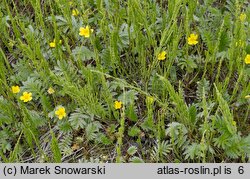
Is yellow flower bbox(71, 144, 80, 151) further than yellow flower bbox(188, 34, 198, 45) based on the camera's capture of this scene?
No

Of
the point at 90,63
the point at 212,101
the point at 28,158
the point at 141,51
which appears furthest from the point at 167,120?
the point at 28,158

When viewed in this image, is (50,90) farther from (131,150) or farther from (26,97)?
(131,150)

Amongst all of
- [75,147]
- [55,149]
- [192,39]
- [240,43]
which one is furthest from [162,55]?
[55,149]

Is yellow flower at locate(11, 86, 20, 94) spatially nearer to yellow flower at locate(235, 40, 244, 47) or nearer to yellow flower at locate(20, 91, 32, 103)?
yellow flower at locate(20, 91, 32, 103)

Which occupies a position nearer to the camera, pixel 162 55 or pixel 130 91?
pixel 130 91

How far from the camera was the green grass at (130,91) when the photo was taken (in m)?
1.81

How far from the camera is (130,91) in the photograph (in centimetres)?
191

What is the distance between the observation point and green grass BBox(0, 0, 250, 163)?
181 cm

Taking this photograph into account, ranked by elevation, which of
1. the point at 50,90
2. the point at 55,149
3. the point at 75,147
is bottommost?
the point at 75,147

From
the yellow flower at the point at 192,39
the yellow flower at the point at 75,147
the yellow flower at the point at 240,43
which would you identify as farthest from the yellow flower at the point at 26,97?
the yellow flower at the point at 240,43

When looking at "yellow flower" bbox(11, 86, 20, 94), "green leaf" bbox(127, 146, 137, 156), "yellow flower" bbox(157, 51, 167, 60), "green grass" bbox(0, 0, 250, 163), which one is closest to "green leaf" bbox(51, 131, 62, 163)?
"green grass" bbox(0, 0, 250, 163)

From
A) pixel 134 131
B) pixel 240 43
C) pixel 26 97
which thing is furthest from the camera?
pixel 26 97

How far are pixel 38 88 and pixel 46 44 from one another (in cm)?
34
